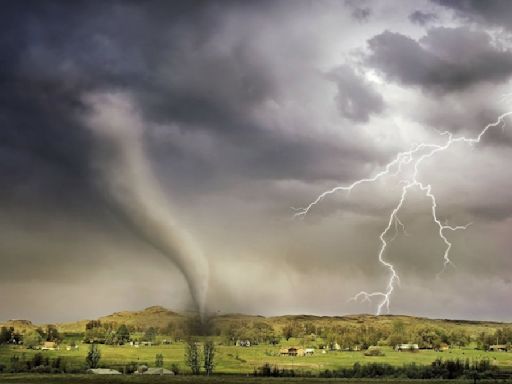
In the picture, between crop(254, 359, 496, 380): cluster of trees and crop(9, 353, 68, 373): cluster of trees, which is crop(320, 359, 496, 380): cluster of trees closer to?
crop(254, 359, 496, 380): cluster of trees

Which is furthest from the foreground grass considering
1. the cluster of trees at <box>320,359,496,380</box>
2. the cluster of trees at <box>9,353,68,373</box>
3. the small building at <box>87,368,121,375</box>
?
the cluster of trees at <box>9,353,68,373</box>

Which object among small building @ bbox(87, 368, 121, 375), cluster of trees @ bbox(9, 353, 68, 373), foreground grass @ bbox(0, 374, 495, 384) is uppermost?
cluster of trees @ bbox(9, 353, 68, 373)

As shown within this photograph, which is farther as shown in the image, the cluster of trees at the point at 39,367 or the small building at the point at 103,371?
the cluster of trees at the point at 39,367

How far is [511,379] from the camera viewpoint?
159875 mm

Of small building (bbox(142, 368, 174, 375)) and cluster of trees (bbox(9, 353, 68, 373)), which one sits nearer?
small building (bbox(142, 368, 174, 375))

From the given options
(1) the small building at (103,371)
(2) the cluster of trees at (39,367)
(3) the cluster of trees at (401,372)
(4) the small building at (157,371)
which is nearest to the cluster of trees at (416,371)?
(3) the cluster of trees at (401,372)

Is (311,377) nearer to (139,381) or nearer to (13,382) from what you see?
(139,381)

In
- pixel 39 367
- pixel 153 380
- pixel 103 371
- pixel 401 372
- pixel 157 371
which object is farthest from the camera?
pixel 39 367

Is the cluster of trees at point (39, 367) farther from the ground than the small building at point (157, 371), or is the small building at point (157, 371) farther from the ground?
the cluster of trees at point (39, 367)

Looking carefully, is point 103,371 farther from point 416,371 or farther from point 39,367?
point 416,371

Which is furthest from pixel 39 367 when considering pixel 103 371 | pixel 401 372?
pixel 401 372

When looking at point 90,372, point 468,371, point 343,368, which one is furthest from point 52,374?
point 468,371

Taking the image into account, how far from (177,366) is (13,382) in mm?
67033

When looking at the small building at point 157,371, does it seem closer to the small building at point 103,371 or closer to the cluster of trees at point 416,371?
the small building at point 103,371
